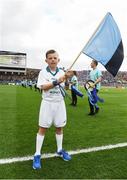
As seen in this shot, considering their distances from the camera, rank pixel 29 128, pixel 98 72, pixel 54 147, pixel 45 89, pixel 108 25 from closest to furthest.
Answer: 1. pixel 45 89
2. pixel 108 25
3. pixel 54 147
4. pixel 29 128
5. pixel 98 72

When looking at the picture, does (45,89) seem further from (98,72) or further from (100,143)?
(98,72)

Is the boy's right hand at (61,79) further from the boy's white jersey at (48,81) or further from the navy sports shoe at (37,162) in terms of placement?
the navy sports shoe at (37,162)

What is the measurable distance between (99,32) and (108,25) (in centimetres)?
27

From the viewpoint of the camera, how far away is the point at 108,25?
5.98 m

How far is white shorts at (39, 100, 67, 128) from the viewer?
18.2ft

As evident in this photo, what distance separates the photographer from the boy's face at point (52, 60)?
5.53 metres

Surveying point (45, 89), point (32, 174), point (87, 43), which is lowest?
point (32, 174)

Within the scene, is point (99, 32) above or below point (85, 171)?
above

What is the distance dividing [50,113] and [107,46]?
1.50 metres

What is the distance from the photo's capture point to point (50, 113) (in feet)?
18.2

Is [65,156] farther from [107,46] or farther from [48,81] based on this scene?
[107,46]

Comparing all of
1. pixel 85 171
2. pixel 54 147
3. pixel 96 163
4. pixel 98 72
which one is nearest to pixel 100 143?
pixel 54 147

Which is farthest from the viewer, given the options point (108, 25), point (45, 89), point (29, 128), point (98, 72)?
point (98, 72)

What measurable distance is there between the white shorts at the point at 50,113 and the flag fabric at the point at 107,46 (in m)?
0.95
